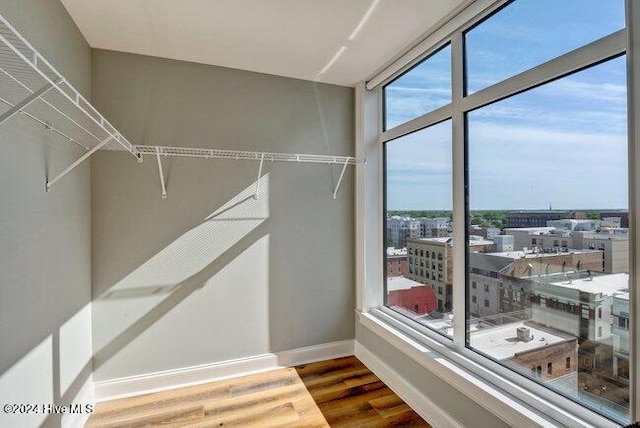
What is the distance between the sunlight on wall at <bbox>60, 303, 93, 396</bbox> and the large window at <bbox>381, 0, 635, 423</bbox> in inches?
85.2

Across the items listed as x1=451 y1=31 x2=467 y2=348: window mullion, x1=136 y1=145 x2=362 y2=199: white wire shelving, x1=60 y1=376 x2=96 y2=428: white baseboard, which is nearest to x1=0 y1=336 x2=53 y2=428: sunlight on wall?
x1=60 y1=376 x2=96 y2=428: white baseboard

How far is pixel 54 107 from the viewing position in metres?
1.18

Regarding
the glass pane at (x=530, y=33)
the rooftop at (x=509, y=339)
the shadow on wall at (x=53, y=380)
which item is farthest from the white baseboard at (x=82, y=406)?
the glass pane at (x=530, y=33)

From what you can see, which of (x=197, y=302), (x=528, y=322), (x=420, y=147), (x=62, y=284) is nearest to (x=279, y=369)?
(x=197, y=302)

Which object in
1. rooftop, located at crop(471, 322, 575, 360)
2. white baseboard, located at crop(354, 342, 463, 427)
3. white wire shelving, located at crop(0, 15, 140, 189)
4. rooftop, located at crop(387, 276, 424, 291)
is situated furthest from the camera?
rooftop, located at crop(387, 276, 424, 291)

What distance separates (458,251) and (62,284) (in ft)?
7.18

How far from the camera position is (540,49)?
1483 mm

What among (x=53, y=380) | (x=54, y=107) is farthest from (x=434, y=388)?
(x=54, y=107)

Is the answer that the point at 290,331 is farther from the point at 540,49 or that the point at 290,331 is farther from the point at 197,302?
the point at 540,49

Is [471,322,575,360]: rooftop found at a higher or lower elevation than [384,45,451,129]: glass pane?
lower

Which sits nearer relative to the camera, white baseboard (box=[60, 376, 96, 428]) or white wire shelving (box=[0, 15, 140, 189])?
white wire shelving (box=[0, 15, 140, 189])

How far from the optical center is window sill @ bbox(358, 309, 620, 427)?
1.33 m

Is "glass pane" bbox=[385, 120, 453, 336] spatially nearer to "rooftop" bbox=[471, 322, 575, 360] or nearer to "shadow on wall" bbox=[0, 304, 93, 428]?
"rooftop" bbox=[471, 322, 575, 360]

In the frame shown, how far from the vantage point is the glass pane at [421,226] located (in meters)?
2.05
